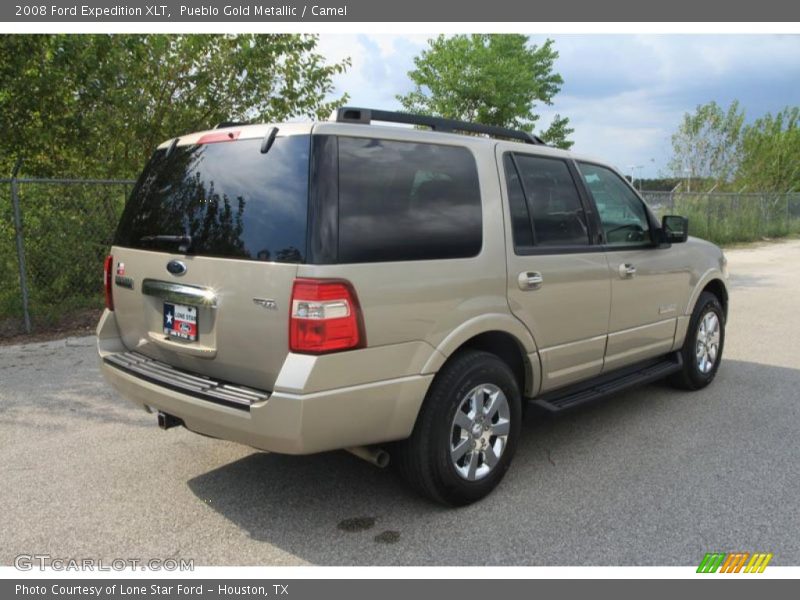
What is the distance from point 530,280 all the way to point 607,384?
1202 mm

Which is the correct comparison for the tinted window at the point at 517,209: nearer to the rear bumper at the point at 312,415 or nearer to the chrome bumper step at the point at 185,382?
the rear bumper at the point at 312,415

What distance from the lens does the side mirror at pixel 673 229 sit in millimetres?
4902

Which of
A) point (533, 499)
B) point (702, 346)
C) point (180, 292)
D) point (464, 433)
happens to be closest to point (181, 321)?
point (180, 292)

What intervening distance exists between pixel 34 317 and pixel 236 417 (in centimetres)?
621

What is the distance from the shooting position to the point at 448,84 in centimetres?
2061

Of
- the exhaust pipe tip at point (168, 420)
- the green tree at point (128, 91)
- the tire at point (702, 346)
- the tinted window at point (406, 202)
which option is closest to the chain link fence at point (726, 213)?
the green tree at point (128, 91)

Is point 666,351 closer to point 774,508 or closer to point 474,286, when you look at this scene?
point 774,508

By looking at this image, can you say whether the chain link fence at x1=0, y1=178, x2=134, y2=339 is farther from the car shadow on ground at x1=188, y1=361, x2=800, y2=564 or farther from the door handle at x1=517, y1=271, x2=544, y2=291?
the door handle at x1=517, y1=271, x2=544, y2=291

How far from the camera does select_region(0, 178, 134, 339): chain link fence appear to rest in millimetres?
7672

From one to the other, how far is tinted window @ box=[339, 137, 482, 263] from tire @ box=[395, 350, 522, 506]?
2.01 ft

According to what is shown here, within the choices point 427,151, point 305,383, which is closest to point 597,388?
point 427,151

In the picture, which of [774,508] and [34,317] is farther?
[34,317]

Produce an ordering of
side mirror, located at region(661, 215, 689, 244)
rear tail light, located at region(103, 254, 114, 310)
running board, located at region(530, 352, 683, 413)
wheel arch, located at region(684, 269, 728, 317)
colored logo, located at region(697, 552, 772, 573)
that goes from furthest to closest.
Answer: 1. wheel arch, located at region(684, 269, 728, 317)
2. side mirror, located at region(661, 215, 689, 244)
3. running board, located at region(530, 352, 683, 413)
4. rear tail light, located at region(103, 254, 114, 310)
5. colored logo, located at region(697, 552, 772, 573)

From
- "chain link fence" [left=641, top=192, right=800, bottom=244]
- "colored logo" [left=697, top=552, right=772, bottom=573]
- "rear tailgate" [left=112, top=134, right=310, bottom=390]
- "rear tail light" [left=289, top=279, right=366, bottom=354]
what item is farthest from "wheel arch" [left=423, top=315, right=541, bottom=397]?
"chain link fence" [left=641, top=192, right=800, bottom=244]
